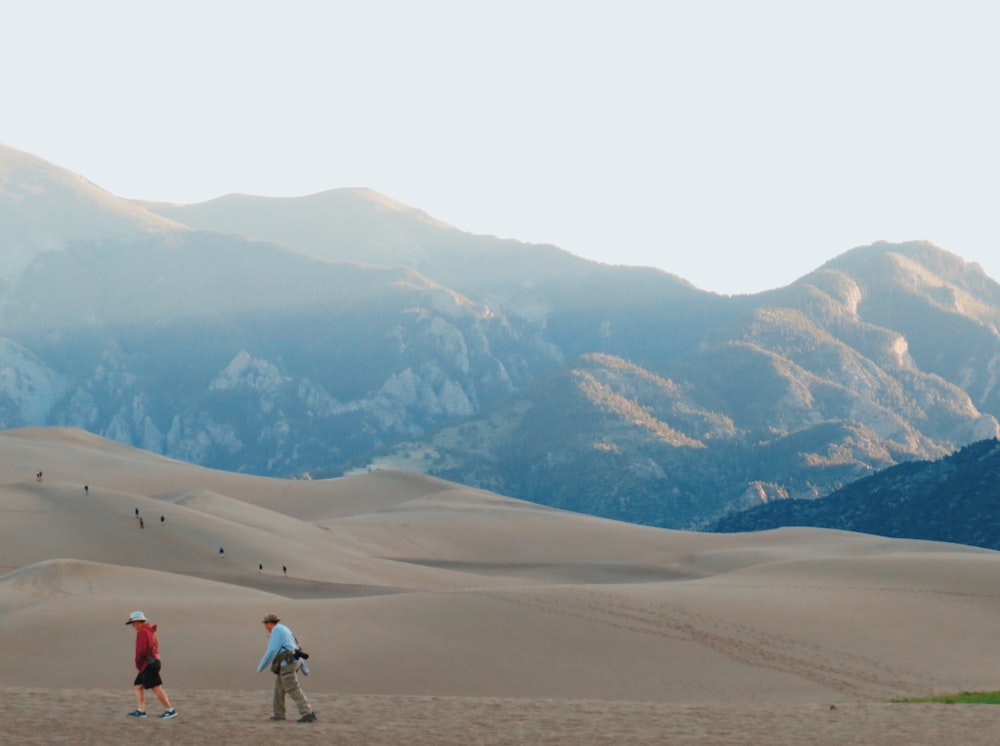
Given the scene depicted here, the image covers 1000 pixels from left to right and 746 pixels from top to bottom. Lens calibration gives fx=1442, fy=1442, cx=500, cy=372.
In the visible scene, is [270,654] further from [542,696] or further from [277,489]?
[277,489]

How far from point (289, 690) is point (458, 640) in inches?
563

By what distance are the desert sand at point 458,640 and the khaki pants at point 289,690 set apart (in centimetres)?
44

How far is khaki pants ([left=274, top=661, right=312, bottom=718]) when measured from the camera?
2341 cm

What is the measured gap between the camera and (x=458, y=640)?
3756cm

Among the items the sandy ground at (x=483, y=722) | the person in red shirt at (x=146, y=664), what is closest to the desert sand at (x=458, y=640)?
the sandy ground at (x=483, y=722)

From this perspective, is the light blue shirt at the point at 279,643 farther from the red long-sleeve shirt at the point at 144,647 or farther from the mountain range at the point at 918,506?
the mountain range at the point at 918,506

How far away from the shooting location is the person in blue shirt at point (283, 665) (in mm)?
23219

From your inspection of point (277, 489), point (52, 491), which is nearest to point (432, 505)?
point (277, 489)

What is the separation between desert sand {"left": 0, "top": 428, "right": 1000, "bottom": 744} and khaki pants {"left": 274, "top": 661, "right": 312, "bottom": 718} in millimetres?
438

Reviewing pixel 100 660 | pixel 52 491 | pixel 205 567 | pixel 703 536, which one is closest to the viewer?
pixel 100 660

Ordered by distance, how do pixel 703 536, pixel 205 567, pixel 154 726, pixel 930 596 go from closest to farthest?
pixel 154 726, pixel 930 596, pixel 205 567, pixel 703 536

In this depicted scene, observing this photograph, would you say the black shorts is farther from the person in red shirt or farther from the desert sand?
the desert sand

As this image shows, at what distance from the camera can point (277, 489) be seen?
124750 mm

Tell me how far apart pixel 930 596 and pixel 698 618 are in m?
12.3
